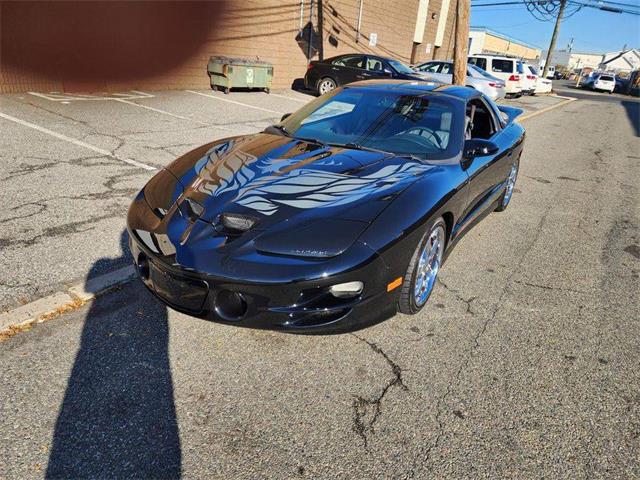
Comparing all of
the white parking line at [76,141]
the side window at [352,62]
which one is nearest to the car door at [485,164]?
the white parking line at [76,141]

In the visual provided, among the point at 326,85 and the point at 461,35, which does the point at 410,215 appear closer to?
the point at 461,35

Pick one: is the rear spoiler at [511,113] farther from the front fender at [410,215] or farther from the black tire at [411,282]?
the black tire at [411,282]

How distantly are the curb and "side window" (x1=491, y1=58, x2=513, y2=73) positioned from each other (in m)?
21.8

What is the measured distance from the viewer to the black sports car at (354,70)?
14180mm

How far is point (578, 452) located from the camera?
2109 mm

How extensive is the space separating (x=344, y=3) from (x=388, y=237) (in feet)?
59.6

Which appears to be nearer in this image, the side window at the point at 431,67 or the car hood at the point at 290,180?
the car hood at the point at 290,180

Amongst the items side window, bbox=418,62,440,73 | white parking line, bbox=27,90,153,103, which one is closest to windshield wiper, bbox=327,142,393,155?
white parking line, bbox=27,90,153,103

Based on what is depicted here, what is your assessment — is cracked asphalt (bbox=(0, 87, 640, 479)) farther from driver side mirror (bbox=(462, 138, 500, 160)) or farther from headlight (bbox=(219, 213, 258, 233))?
driver side mirror (bbox=(462, 138, 500, 160))

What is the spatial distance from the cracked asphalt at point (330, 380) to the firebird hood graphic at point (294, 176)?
2.69 feet

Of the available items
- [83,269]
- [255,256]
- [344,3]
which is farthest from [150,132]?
[344,3]

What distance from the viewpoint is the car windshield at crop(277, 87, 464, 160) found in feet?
11.3

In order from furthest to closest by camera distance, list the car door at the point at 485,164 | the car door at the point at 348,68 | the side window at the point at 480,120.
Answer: the car door at the point at 348,68 → the side window at the point at 480,120 → the car door at the point at 485,164

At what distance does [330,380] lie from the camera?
245 cm
